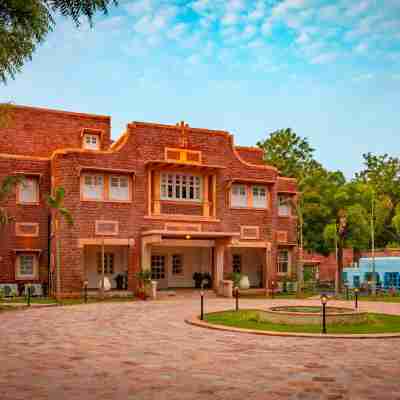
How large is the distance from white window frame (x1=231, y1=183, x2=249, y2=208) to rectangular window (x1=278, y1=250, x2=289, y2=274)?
5616mm

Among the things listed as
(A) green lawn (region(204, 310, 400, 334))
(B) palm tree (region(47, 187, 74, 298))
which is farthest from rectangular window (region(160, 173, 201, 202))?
(A) green lawn (region(204, 310, 400, 334))

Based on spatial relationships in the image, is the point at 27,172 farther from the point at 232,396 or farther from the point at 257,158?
the point at 232,396

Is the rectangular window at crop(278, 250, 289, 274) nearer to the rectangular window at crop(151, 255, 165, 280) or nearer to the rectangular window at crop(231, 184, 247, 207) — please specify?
the rectangular window at crop(231, 184, 247, 207)

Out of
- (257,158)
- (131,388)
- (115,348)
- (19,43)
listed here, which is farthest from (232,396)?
(257,158)

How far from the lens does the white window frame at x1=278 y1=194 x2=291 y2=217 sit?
38487 millimetres

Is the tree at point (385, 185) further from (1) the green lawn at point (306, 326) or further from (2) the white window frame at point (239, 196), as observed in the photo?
(1) the green lawn at point (306, 326)

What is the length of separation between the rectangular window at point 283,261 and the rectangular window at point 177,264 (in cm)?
677

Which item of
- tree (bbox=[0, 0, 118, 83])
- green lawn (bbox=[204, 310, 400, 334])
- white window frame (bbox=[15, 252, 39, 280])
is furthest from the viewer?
white window frame (bbox=[15, 252, 39, 280])

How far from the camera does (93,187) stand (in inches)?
1209

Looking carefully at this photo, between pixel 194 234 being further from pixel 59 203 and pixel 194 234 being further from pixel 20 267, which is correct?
pixel 20 267

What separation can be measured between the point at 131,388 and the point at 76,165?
73.3 feet

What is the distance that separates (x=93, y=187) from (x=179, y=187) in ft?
15.9

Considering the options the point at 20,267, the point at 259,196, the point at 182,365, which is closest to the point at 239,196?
the point at 259,196

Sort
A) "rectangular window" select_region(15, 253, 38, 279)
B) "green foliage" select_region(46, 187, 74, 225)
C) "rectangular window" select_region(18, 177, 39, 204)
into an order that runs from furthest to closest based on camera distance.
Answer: "rectangular window" select_region(18, 177, 39, 204) < "rectangular window" select_region(15, 253, 38, 279) < "green foliage" select_region(46, 187, 74, 225)
